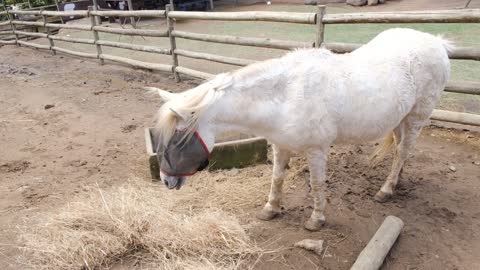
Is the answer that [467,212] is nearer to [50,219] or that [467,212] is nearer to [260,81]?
[260,81]

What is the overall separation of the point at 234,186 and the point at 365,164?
1460 mm

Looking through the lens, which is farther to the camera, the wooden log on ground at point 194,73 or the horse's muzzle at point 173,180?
the wooden log on ground at point 194,73

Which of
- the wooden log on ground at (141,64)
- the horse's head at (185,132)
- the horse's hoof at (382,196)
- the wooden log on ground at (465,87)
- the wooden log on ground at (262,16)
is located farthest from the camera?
the wooden log on ground at (141,64)

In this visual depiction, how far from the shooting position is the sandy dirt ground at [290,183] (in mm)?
2615

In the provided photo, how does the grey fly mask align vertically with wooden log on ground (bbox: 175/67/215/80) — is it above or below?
above

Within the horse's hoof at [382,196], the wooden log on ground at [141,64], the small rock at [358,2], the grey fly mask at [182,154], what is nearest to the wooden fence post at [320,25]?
the horse's hoof at [382,196]

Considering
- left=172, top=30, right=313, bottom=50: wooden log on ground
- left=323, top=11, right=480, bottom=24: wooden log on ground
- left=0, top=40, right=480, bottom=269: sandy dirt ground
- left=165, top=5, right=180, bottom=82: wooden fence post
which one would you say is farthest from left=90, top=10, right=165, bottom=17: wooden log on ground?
left=323, top=11, right=480, bottom=24: wooden log on ground

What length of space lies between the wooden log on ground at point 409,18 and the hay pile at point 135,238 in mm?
2861

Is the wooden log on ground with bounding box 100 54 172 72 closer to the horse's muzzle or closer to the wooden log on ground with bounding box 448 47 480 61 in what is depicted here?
the wooden log on ground with bounding box 448 47 480 61

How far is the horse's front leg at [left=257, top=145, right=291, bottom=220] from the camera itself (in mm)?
2805

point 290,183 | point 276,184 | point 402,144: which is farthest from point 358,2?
point 276,184

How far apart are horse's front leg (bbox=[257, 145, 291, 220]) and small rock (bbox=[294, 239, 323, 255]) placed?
0.42 metres

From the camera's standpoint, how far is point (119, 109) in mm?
5688

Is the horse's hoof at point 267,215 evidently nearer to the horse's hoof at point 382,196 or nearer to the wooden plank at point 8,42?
the horse's hoof at point 382,196
